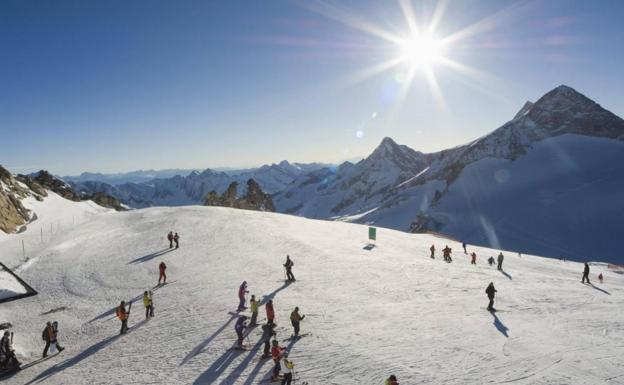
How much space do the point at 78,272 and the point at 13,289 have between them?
913 cm

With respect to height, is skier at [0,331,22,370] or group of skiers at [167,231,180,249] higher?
group of skiers at [167,231,180,249]

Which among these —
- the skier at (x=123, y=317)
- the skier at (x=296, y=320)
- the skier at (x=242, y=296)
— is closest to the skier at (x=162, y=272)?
the skier at (x=123, y=317)

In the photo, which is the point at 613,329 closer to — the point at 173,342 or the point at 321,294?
the point at 321,294

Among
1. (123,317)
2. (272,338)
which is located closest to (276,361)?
(272,338)

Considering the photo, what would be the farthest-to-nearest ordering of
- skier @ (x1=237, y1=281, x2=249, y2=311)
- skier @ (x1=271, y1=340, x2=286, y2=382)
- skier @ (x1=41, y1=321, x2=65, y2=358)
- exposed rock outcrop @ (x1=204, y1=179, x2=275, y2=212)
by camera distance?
1. exposed rock outcrop @ (x1=204, y1=179, x2=275, y2=212)
2. skier @ (x1=237, y1=281, x2=249, y2=311)
3. skier @ (x1=41, y1=321, x2=65, y2=358)
4. skier @ (x1=271, y1=340, x2=286, y2=382)

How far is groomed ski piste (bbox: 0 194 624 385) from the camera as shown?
1475 cm

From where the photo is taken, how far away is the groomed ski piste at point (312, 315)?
1475cm

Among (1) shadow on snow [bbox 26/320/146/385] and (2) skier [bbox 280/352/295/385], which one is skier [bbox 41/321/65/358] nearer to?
(1) shadow on snow [bbox 26/320/146/385]

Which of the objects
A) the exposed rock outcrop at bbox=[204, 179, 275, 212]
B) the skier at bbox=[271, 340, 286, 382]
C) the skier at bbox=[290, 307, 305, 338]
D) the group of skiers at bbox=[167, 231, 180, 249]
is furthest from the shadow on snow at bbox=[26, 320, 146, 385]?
the exposed rock outcrop at bbox=[204, 179, 275, 212]

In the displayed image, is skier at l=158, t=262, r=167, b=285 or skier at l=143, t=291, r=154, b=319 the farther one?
skier at l=158, t=262, r=167, b=285

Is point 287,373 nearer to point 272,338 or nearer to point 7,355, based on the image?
point 272,338

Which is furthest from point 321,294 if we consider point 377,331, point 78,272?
point 78,272

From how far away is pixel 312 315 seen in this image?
1997 cm

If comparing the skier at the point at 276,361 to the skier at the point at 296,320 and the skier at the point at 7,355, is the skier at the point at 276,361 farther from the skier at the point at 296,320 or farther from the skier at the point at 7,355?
the skier at the point at 7,355
